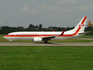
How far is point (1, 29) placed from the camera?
114 metres

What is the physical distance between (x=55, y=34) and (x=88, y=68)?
2746cm

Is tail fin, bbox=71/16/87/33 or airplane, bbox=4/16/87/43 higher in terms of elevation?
tail fin, bbox=71/16/87/33

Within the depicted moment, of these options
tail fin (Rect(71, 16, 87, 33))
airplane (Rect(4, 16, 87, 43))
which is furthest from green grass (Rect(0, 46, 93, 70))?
tail fin (Rect(71, 16, 87, 33))

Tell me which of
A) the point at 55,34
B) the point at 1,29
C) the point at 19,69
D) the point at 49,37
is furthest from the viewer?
the point at 1,29

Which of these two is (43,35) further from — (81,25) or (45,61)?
(45,61)

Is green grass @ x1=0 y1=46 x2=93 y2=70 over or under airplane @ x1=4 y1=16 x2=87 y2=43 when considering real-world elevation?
under

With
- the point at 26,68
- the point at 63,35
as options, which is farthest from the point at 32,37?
the point at 26,68

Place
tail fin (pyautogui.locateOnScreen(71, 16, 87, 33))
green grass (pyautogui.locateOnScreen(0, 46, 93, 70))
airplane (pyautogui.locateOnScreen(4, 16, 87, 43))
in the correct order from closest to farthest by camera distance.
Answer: green grass (pyautogui.locateOnScreen(0, 46, 93, 70))
airplane (pyautogui.locateOnScreen(4, 16, 87, 43))
tail fin (pyautogui.locateOnScreen(71, 16, 87, 33))

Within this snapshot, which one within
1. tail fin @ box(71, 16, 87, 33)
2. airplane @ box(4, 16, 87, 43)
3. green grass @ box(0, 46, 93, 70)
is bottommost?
green grass @ box(0, 46, 93, 70)

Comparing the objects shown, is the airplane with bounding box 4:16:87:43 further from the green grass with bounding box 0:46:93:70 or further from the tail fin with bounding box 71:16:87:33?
the green grass with bounding box 0:46:93:70

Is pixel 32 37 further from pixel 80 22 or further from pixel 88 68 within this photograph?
pixel 88 68

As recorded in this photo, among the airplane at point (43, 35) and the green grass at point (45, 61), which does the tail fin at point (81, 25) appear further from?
the green grass at point (45, 61)

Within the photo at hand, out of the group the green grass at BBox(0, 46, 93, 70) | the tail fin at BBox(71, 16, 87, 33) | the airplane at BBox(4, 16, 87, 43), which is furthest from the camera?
the tail fin at BBox(71, 16, 87, 33)

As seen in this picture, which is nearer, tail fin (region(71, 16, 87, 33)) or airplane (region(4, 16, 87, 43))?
airplane (region(4, 16, 87, 43))
